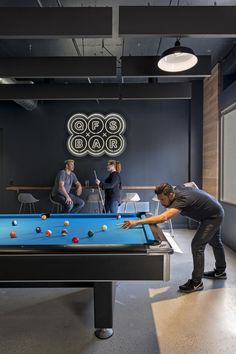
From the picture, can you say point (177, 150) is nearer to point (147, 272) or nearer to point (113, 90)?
point (113, 90)

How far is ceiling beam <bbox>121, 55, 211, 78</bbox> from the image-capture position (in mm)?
3922

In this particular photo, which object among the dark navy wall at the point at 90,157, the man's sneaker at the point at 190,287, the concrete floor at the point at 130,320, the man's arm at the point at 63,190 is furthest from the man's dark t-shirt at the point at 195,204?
the dark navy wall at the point at 90,157

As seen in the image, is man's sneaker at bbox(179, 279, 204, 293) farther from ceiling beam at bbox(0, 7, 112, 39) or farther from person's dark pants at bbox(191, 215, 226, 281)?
ceiling beam at bbox(0, 7, 112, 39)

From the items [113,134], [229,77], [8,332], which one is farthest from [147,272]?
[113,134]

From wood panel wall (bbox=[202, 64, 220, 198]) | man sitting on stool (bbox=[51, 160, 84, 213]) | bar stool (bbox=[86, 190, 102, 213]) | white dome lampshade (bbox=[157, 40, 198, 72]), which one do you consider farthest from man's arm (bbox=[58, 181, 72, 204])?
white dome lampshade (bbox=[157, 40, 198, 72])

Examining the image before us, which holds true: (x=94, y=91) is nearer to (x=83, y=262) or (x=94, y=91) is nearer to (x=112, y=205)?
(x=112, y=205)

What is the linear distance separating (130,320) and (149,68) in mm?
3179

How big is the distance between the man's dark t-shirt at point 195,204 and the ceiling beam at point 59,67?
2082mm

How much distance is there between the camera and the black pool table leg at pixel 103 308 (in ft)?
6.94

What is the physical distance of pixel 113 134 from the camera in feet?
21.4

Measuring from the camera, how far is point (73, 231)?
97.1 inches

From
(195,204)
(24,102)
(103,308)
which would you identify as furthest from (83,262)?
(24,102)

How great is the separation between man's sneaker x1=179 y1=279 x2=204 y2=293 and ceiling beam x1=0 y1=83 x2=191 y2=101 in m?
3.10

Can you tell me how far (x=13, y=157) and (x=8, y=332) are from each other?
196 inches
